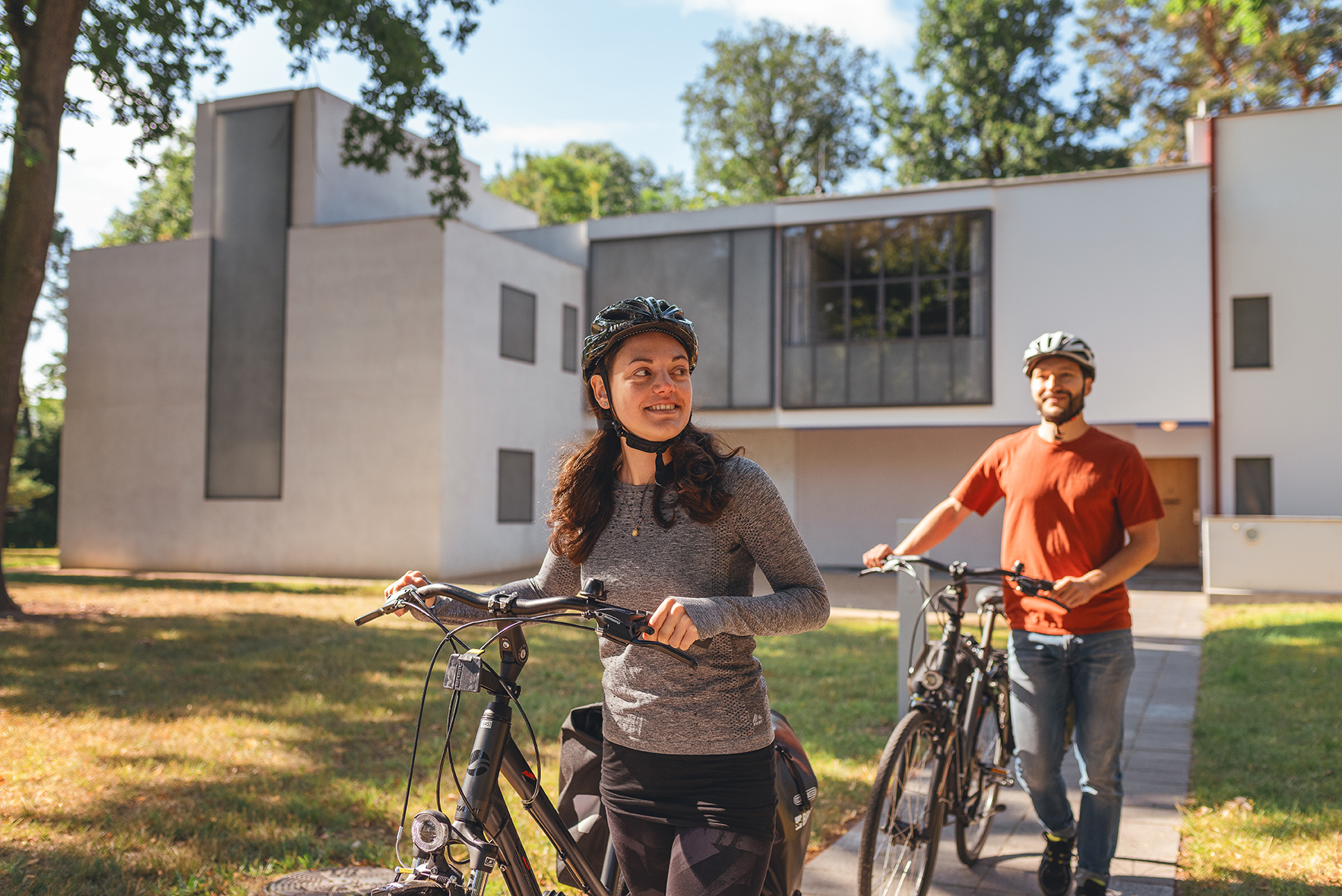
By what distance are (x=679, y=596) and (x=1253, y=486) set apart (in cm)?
2250

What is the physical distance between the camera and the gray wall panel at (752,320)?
2298cm

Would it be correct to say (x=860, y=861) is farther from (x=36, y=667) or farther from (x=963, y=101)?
(x=963, y=101)

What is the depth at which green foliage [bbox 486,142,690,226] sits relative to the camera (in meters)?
43.5

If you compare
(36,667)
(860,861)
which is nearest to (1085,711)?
(860,861)

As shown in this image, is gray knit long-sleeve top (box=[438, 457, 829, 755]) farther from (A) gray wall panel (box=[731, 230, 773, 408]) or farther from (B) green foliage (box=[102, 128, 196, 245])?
(B) green foliage (box=[102, 128, 196, 245])

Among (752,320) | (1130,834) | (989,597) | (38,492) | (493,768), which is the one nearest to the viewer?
(493,768)

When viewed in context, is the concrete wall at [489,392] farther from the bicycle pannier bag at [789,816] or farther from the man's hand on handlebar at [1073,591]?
the bicycle pannier bag at [789,816]

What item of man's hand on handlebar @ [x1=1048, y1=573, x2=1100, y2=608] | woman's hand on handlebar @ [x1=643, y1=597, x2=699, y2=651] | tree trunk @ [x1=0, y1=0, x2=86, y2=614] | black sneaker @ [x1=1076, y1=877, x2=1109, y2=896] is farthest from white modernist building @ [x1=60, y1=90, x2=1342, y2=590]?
woman's hand on handlebar @ [x1=643, y1=597, x2=699, y2=651]

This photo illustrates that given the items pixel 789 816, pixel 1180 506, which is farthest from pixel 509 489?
pixel 789 816

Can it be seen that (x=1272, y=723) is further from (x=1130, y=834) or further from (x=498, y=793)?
(x=498, y=793)

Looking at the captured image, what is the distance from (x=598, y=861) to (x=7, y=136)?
11.7 metres

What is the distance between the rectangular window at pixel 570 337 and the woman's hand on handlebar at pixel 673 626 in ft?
72.7

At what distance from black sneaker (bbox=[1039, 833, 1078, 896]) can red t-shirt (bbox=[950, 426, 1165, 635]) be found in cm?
84

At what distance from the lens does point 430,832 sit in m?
1.97
